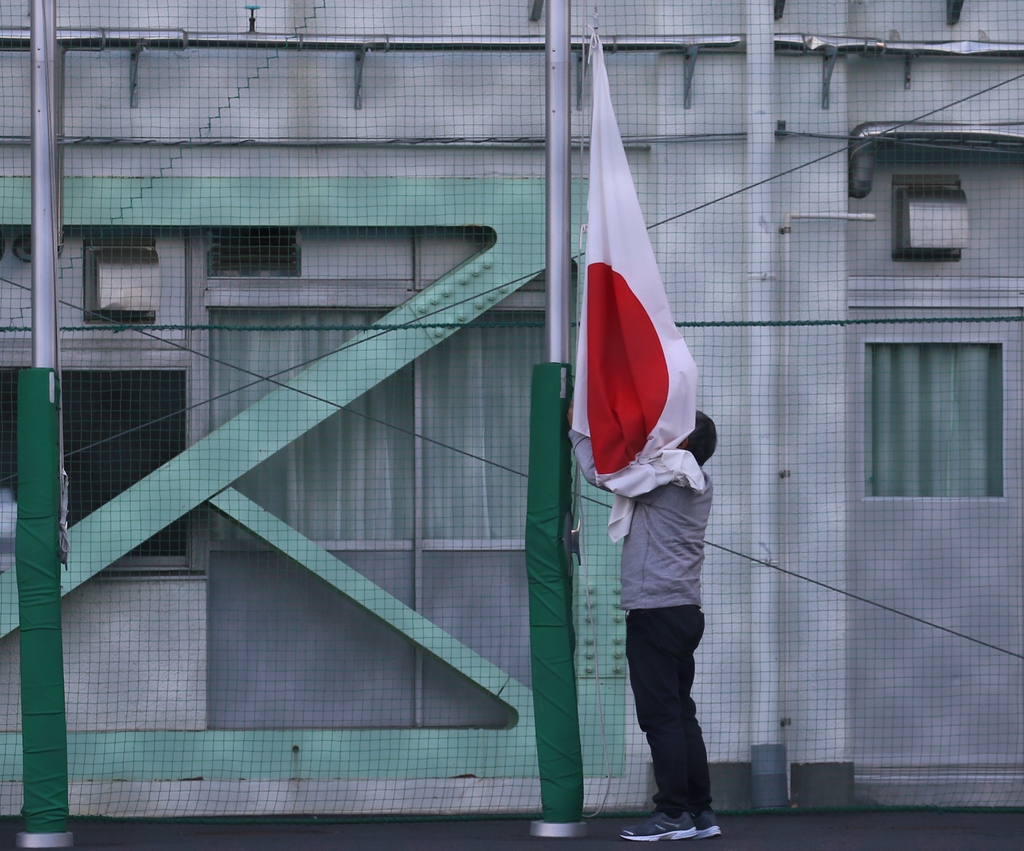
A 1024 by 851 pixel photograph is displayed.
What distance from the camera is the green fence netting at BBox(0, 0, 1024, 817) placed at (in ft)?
21.2

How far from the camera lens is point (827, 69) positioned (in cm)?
672

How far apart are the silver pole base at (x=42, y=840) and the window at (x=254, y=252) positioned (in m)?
2.99

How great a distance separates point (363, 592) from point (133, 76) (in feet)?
9.78

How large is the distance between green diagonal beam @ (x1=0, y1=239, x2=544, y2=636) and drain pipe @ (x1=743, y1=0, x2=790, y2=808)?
1.18 meters

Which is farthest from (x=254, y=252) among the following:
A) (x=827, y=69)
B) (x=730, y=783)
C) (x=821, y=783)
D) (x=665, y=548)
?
(x=821, y=783)

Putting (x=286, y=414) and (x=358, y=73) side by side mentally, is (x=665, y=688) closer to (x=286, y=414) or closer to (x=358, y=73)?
(x=286, y=414)

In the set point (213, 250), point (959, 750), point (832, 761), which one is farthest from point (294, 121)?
point (959, 750)

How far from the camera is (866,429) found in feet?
22.8

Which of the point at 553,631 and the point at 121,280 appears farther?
the point at 121,280

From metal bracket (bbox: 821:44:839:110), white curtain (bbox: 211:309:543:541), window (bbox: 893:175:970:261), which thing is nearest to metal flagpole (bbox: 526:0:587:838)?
white curtain (bbox: 211:309:543:541)

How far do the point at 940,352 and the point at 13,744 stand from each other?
545cm

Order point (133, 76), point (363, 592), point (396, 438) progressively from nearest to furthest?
1. point (363, 592)
2. point (133, 76)
3. point (396, 438)

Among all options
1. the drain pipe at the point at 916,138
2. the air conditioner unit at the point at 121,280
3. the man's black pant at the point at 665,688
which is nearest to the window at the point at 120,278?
the air conditioner unit at the point at 121,280

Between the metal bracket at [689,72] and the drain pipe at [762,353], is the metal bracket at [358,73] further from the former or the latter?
the drain pipe at [762,353]
